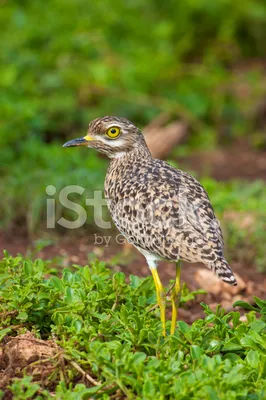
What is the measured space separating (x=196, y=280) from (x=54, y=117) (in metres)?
Result: 4.12

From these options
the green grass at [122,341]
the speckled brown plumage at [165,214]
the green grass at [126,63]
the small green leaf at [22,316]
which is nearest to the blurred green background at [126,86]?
the green grass at [126,63]

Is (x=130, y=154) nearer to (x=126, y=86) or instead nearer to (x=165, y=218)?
(x=165, y=218)

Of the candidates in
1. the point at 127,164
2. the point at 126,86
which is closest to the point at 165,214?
the point at 127,164

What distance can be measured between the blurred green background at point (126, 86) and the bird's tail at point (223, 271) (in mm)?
2387

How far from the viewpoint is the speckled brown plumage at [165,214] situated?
14.8ft

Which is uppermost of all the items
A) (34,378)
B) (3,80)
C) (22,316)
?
(3,80)

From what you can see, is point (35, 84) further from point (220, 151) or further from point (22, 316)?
point (22, 316)

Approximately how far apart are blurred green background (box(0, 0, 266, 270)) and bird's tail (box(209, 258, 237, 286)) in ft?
7.83

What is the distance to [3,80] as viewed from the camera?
9.20 m

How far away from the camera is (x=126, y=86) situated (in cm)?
1015

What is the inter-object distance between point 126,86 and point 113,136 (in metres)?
4.82

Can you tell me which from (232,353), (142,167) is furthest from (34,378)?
(142,167)

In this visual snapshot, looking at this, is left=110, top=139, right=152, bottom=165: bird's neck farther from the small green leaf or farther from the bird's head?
the small green leaf

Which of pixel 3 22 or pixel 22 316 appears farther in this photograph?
pixel 3 22
